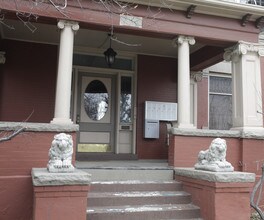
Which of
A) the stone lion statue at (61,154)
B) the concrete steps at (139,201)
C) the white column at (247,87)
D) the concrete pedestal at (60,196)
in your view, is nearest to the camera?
the concrete pedestal at (60,196)

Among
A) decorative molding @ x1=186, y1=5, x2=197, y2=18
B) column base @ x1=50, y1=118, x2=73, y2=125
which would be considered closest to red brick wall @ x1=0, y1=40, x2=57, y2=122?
column base @ x1=50, y1=118, x2=73, y2=125

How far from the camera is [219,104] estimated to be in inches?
449

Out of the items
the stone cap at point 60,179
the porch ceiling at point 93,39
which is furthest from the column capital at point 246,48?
the stone cap at point 60,179

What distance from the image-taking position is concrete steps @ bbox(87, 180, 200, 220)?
18.4 ft

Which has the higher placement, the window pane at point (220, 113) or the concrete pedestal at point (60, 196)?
the window pane at point (220, 113)

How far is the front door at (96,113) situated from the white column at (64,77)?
2880 millimetres

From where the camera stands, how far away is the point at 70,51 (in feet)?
23.2

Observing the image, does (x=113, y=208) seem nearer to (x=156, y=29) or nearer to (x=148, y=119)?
(x=156, y=29)

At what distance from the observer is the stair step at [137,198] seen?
5.87 m

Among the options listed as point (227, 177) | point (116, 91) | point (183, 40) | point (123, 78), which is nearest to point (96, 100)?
point (116, 91)

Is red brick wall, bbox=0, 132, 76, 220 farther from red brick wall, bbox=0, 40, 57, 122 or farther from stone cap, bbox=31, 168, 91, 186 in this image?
red brick wall, bbox=0, 40, 57, 122

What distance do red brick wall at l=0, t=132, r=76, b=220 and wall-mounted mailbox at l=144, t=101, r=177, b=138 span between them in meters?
4.00

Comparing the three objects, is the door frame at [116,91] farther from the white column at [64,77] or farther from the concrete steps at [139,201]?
the concrete steps at [139,201]

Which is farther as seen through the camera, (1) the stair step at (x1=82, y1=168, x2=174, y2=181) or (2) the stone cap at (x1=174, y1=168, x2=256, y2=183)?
(1) the stair step at (x1=82, y1=168, x2=174, y2=181)
